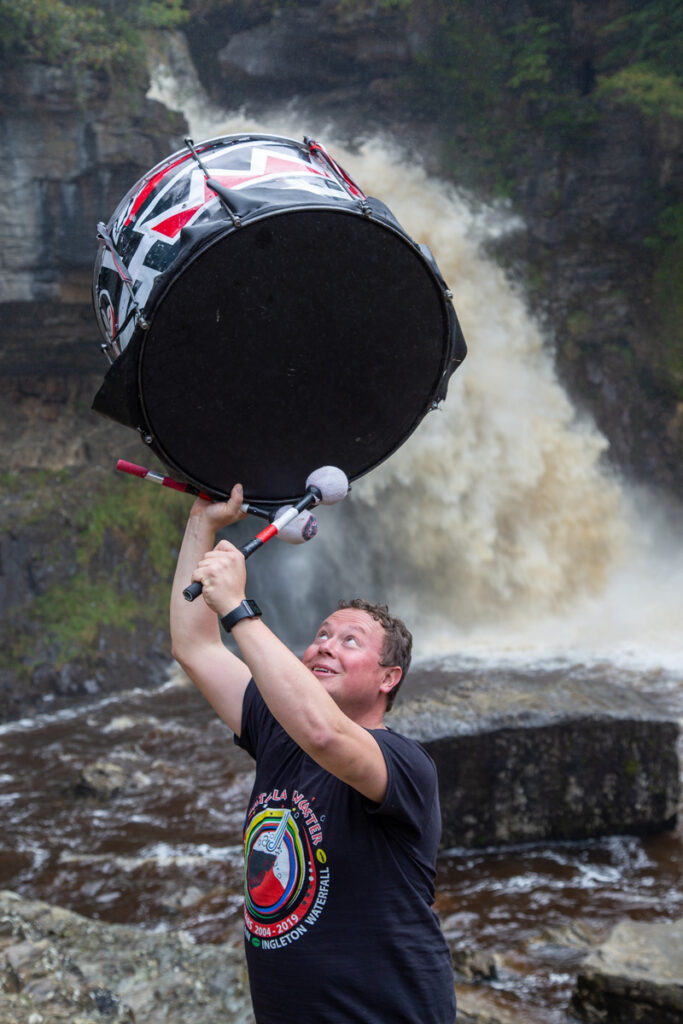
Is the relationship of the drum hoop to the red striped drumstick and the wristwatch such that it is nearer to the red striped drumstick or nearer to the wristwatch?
the red striped drumstick

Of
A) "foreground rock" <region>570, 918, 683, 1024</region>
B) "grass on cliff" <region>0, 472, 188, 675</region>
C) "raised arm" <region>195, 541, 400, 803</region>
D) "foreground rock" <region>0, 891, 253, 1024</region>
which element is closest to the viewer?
"raised arm" <region>195, 541, 400, 803</region>

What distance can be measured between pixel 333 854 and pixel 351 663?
1.25 ft

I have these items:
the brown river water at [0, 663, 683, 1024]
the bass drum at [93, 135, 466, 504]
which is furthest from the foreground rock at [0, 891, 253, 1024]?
the bass drum at [93, 135, 466, 504]

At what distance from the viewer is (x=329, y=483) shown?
197 centimetres

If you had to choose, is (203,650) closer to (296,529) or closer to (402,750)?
(296,529)

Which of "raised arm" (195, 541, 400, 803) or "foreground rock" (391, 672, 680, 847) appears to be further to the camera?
"foreground rock" (391, 672, 680, 847)

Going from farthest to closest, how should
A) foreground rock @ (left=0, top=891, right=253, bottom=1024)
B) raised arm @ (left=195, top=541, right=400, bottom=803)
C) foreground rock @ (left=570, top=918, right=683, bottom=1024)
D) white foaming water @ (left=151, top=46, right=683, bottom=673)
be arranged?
white foaming water @ (left=151, top=46, right=683, bottom=673)
foreground rock @ (left=570, top=918, right=683, bottom=1024)
foreground rock @ (left=0, top=891, right=253, bottom=1024)
raised arm @ (left=195, top=541, right=400, bottom=803)

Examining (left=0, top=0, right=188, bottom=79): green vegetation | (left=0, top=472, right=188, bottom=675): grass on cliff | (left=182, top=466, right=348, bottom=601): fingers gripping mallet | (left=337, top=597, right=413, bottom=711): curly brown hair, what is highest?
(left=0, top=0, right=188, bottom=79): green vegetation

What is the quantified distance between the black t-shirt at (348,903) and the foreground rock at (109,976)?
1.76 metres

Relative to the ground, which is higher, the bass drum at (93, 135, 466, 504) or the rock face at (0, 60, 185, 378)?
the rock face at (0, 60, 185, 378)

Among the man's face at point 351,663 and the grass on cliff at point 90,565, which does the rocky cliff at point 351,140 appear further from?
the man's face at point 351,663

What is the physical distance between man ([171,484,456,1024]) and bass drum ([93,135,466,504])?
28cm

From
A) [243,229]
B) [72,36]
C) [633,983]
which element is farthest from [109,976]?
[72,36]

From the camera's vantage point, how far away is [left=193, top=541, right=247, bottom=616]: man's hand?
5.78 ft
